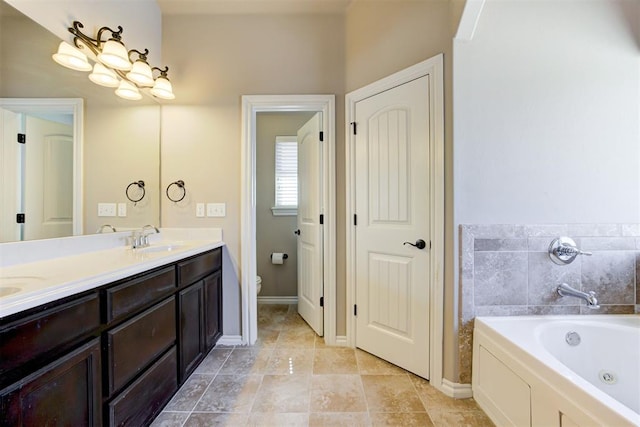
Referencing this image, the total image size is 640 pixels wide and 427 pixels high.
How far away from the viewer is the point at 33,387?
0.74m

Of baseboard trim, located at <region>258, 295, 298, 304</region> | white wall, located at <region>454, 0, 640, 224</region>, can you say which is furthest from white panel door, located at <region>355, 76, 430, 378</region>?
baseboard trim, located at <region>258, 295, 298, 304</region>

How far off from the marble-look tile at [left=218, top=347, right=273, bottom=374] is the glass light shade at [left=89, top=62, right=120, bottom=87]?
205cm

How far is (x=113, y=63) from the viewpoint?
5.33 feet

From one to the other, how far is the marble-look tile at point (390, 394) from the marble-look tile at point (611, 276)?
3.98 feet

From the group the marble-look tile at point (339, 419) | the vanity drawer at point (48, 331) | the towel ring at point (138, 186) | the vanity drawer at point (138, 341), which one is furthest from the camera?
the towel ring at point (138, 186)

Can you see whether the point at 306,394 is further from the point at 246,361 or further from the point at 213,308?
the point at 213,308

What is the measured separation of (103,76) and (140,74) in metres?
0.22

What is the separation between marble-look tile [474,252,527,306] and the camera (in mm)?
1541

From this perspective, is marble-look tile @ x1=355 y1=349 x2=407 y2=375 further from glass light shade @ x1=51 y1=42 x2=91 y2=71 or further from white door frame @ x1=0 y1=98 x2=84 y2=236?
glass light shade @ x1=51 y1=42 x2=91 y2=71

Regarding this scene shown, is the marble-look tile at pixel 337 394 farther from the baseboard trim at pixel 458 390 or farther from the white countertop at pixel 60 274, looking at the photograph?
the white countertop at pixel 60 274

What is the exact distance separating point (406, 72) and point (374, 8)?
2.03 ft

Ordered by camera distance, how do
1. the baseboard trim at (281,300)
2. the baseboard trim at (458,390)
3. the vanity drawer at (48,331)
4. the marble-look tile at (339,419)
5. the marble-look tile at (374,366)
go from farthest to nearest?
the baseboard trim at (281,300)
the marble-look tile at (374,366)
the baseboard trim at (458,390)
the marble-look tile at (339,419)
the vanity drawer at (48,331)

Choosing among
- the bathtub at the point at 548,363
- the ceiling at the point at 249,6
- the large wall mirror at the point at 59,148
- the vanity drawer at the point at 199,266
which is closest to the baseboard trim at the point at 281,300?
the vanity drawer at the point at 199,266

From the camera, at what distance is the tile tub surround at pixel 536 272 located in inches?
60.6
